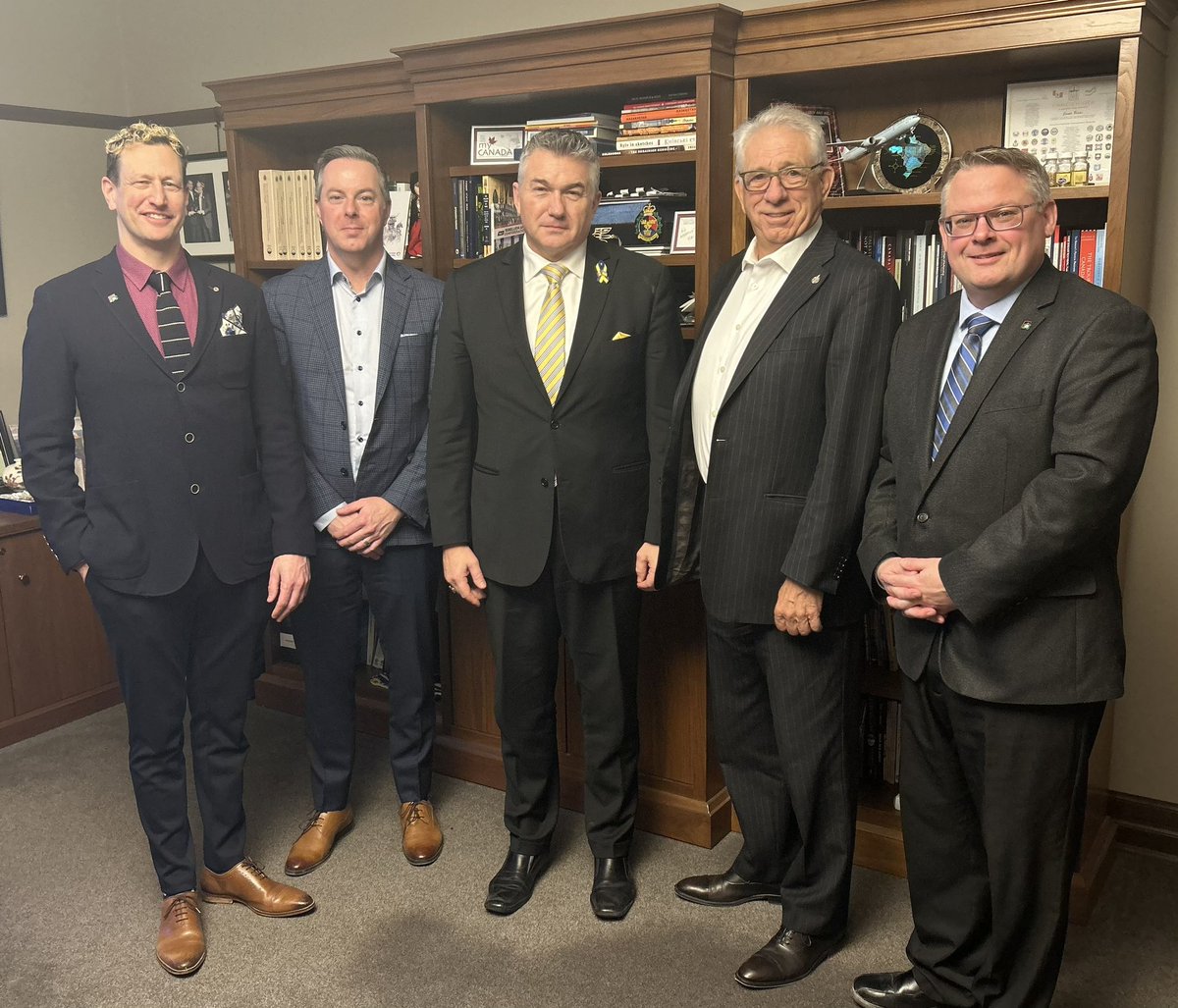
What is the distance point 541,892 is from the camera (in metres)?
2.72

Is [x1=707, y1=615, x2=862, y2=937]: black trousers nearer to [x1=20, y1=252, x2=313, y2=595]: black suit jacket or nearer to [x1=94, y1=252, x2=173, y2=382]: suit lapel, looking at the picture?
[x1=20, y1=252, x2=313, y2=595]: black suit jacket

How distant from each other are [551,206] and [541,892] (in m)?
1.65

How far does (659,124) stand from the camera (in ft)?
9.13

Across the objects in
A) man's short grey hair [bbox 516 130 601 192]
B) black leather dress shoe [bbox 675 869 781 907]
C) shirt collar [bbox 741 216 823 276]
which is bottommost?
black leather dress shoe [bbox 675 869 781 907]

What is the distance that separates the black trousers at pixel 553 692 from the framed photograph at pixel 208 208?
7.43 ft

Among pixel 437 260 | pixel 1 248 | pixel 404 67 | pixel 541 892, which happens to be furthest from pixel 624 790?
pixel 1 248

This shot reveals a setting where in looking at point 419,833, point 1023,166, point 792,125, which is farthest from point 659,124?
point 419,833

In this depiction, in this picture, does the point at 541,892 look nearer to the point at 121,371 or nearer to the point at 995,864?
the point at 995,864

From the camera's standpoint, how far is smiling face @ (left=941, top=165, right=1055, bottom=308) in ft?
5.96

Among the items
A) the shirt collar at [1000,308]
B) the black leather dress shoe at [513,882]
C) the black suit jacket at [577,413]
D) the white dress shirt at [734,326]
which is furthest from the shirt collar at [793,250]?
the black leather dress shoe at [513,882]

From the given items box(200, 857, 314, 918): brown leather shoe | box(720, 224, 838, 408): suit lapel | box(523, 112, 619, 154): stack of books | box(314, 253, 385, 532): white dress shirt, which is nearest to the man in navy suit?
box(314, 253, 385, 532): white dress shirt

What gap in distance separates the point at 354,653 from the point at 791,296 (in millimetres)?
1519

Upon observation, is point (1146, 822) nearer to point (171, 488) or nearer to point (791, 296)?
point (791, 296)

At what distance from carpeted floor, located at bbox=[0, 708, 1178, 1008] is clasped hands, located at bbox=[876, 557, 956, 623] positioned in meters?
0.92
